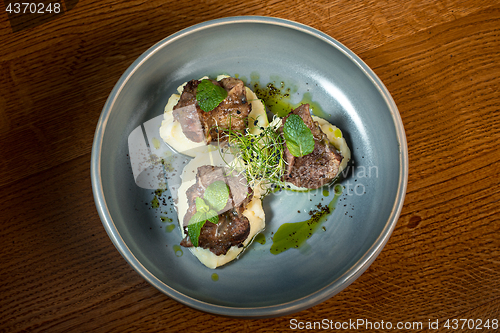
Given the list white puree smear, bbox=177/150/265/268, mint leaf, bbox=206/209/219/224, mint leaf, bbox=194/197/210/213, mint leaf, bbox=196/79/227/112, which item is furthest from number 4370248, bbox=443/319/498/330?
mint leaf, bbox=196/79/227/112

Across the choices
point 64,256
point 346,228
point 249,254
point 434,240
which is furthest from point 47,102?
point 434,240

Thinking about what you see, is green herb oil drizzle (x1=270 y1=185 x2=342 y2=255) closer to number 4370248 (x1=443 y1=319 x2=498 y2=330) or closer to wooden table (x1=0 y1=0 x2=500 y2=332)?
wooden table (x1=0 y1=0 x2=500 y2=332)

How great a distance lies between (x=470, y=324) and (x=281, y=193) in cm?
188

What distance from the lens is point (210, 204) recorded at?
7.60 feet

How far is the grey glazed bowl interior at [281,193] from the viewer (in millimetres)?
2295

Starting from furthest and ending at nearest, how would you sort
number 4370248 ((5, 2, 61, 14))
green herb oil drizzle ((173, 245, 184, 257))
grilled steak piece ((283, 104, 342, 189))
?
number 4370248 ((5, 2, 61, 14)) → green herb oil drizzle ((173, 245, 184, 257)) → grilled steak piece ((283, 104, 342, 189))

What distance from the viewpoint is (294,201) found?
8.48ft

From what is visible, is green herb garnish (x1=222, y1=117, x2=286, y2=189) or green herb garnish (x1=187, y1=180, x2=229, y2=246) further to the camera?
green herb garnish (x1=222, y1=117, x2=286, y2=189)

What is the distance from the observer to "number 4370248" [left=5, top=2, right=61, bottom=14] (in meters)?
2.64

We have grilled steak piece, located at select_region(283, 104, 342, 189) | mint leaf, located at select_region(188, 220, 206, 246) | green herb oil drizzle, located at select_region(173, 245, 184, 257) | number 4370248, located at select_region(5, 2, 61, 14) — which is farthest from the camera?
number 4370248, located at select_region(5, 2, 61, 14)

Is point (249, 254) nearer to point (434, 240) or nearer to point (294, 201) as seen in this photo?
point (294, 201)

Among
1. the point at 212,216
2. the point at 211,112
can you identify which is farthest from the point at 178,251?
the point at 211,112

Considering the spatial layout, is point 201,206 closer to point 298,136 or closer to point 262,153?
point 262,153

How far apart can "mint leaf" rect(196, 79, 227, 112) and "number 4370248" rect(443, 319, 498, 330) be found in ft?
8.55
